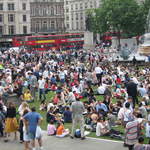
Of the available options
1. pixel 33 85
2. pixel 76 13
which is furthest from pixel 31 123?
pixel 76 13

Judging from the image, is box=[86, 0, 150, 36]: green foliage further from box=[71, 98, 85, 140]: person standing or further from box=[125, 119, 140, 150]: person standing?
box=[125, 119, 140, 150]: person standing

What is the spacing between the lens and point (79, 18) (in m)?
120

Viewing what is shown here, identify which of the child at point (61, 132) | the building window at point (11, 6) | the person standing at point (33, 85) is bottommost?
the child at point (61, 132)

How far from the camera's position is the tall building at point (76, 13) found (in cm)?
11719

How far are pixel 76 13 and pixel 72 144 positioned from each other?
108829 millimetres

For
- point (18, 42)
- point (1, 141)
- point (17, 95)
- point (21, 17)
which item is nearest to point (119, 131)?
point (1, 141)

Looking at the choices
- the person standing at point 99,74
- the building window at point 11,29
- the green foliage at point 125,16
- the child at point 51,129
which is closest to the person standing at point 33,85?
the person standing at point 99,74

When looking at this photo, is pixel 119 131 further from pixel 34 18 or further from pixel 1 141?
pixel 34 18

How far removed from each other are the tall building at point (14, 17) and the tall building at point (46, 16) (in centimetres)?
796

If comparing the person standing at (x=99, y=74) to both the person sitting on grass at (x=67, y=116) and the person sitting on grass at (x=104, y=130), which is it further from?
the person sitting on grass at (x=104, y=130)

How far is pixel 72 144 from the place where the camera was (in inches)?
585

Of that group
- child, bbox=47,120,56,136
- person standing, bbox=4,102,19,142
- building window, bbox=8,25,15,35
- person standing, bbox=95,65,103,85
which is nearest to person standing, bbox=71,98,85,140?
child, bbox=47,120,56,136

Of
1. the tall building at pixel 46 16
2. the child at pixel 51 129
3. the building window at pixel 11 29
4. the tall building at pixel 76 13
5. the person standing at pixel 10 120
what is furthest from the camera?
the tall building at pixel 76 13

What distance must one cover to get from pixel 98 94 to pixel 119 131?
9454mm
